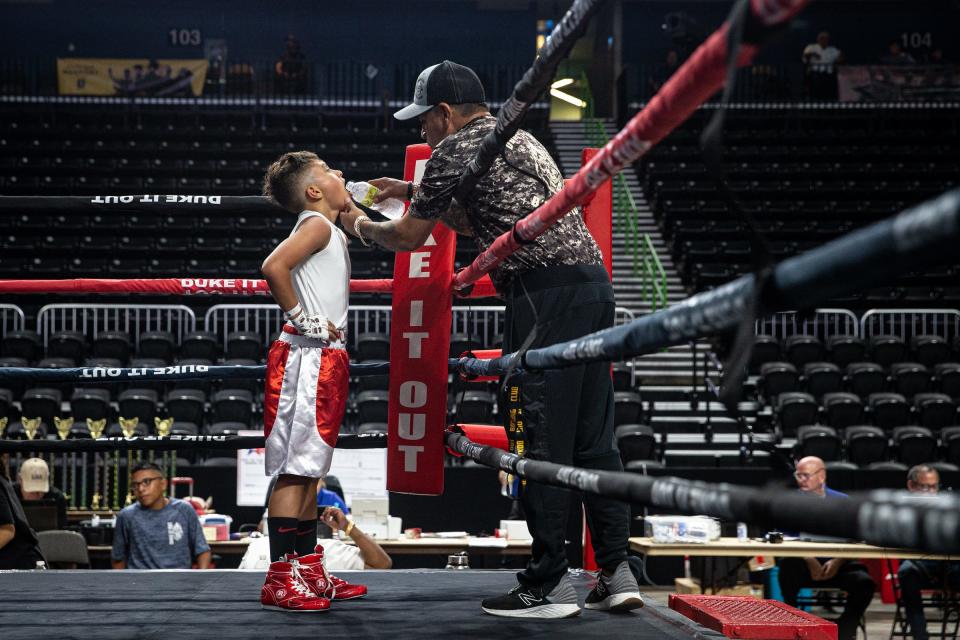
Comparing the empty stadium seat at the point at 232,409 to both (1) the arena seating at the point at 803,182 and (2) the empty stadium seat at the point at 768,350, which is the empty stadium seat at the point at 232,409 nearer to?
(2) the empty stadium seat at the point at 768,350

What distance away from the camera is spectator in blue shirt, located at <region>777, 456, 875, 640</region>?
203 inches

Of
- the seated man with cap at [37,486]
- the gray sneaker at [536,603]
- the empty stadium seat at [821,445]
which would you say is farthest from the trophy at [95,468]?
the empty stadium seat at [821,445]

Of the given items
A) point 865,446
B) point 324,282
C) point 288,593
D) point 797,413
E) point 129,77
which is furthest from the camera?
point 129,77

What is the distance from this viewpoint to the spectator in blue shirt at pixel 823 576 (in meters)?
5.16

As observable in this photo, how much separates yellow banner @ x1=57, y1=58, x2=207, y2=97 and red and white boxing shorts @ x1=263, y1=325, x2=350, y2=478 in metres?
12.7

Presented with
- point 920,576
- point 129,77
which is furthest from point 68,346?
point 129,77

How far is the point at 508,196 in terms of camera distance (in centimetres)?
213

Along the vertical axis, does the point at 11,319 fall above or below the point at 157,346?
above

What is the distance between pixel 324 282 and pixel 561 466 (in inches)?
42.0

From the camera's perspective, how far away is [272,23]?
1562cm

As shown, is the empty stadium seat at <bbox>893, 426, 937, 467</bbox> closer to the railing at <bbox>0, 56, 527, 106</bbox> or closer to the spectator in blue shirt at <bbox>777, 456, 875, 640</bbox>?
the spectator in blue shirt at <bbox>777, 456, 875, 640</bbox>

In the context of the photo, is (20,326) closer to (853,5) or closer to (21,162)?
(21,162)

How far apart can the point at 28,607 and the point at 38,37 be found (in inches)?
600

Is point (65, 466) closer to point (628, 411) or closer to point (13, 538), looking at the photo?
point (13, 538)
